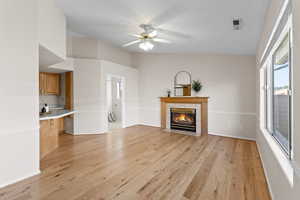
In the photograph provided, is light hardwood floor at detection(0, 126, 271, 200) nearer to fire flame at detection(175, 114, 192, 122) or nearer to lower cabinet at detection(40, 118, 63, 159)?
lower cabinet at detection(40, 118, 63, 159)

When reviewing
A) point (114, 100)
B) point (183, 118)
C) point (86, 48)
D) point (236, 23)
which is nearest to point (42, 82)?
point (86, 48)

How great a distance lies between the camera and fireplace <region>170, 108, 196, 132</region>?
5.38 metres

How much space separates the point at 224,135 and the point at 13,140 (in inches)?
206

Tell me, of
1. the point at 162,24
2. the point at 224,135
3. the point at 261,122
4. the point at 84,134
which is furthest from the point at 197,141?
the point at 84,134

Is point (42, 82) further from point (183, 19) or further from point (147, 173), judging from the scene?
point (183, 19)

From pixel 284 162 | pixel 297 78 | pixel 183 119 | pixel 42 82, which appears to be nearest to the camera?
pixel 297 78

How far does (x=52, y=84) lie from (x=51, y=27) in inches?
110

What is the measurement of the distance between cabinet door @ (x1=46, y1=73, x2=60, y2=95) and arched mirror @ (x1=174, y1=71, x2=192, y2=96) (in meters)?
4.29

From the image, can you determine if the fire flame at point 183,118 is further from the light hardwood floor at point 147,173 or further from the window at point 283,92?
the window at point 283,92

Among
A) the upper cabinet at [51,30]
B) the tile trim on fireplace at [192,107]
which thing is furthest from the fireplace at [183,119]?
the upper cabinet at [51,30]

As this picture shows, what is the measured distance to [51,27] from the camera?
9.43ft

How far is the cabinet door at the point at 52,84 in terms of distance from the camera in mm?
4975

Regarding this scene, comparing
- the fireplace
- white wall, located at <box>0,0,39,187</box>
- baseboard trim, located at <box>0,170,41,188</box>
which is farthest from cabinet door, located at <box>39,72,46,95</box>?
the fireplace

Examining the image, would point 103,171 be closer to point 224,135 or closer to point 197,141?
point 197,141
